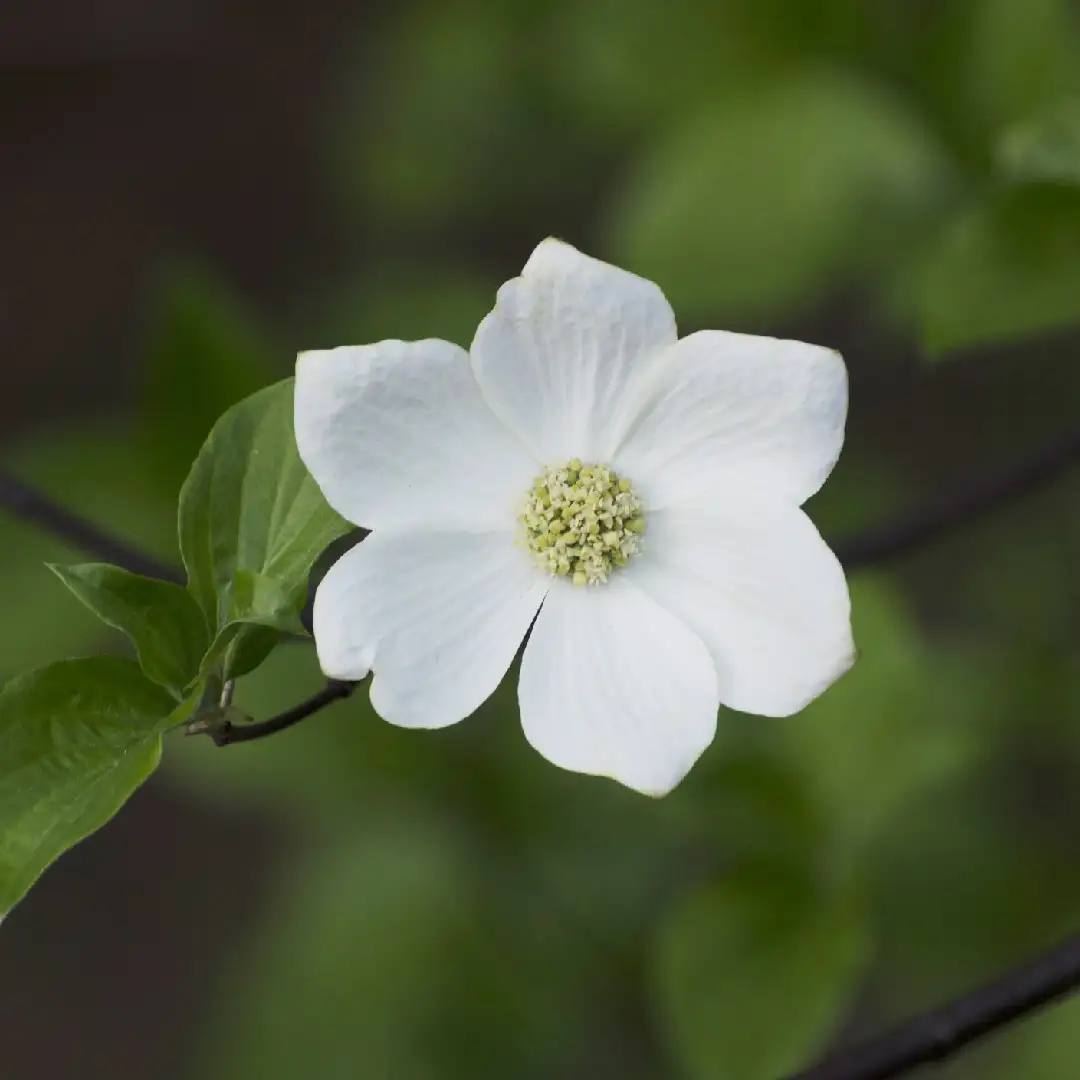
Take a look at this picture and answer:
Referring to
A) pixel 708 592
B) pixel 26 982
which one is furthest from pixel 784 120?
pixel 26 982

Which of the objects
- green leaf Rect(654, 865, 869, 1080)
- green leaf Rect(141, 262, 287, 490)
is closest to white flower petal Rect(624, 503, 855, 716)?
green leaf Rect(654, 865, 869, 1080)

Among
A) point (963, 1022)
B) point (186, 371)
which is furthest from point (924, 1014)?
point (186, 371)

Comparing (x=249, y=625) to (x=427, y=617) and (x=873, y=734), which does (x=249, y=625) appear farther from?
(x=873, y=734)

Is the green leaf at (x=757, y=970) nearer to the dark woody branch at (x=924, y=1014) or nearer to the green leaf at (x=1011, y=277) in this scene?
the dark woody branch at (x=924, y=1014)

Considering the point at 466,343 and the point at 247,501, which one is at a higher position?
the point at 247,501

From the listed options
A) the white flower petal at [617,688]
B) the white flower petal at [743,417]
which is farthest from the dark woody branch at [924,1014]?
the white flower petal at [743,417]

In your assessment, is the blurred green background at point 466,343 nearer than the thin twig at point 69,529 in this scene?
No
